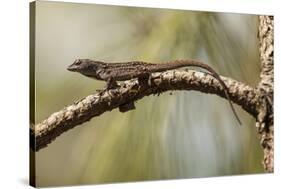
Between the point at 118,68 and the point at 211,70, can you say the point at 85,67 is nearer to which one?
the point at 118,68

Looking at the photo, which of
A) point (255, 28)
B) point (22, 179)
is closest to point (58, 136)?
point (22, 179)

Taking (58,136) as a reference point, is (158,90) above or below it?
above

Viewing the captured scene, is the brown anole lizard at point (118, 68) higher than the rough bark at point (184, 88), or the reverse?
the brown anole lizard at point (118, 68)

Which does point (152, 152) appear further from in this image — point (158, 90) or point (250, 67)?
point (250, 67)

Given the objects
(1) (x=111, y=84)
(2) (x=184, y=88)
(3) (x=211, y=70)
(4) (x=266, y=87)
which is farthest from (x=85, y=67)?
(4) (x=266, y=87)

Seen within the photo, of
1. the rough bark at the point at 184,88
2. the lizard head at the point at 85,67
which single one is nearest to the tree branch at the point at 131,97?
the rough bark at the point at 184,88

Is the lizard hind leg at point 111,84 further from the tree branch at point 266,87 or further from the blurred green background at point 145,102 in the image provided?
the tree branch at point 266,87

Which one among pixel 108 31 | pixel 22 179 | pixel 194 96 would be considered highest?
pixel 108 31
